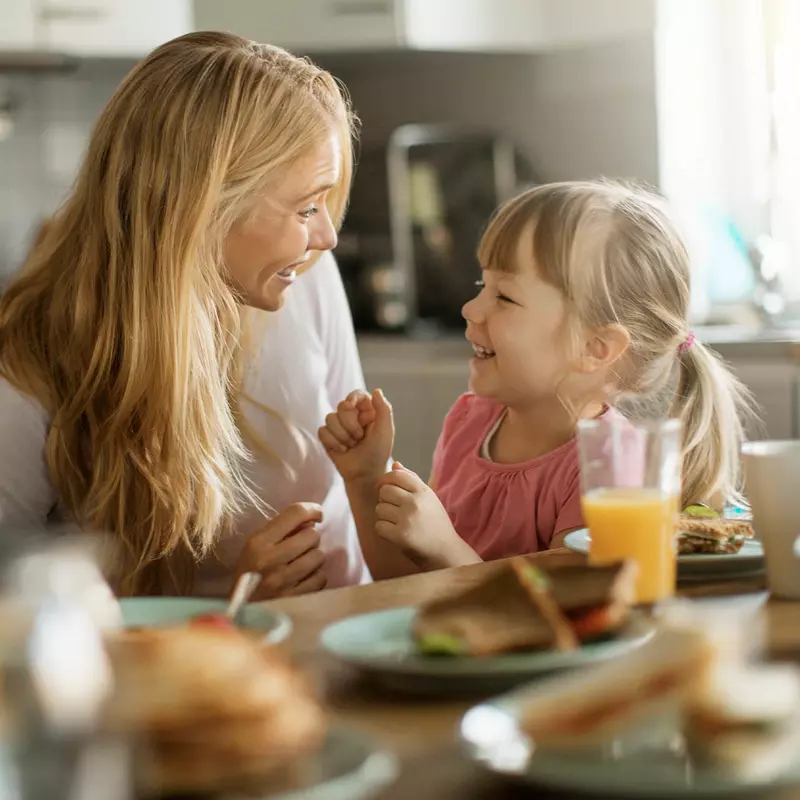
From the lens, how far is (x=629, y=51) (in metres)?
3.88

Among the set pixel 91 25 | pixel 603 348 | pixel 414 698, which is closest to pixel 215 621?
pixel 414 698

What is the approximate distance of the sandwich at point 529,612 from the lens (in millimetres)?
858

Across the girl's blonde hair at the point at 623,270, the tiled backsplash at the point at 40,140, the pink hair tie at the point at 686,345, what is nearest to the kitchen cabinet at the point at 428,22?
the tiled backsplash at the point at 40,140

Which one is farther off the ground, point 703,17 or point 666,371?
point 703,17

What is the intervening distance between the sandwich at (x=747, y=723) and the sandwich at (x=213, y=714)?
0.20 metres

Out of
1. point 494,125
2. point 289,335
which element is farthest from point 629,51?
point 289,335

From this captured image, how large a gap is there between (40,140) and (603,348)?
279 cm

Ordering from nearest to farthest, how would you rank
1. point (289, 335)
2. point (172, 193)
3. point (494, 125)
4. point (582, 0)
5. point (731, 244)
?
point (172, 193)
point (289, 335)
point (731, 244)
point (582, 0)
point (494, 125)

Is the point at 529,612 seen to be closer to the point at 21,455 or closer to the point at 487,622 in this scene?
the point at 487,622

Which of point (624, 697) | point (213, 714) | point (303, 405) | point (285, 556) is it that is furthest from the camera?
point (303, 405)

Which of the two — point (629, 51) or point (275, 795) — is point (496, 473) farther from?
point (629, 51)

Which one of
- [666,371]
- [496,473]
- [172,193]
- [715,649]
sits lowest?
[496,473]

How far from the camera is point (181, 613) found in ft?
3.45

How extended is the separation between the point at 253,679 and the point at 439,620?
27 centimetres
